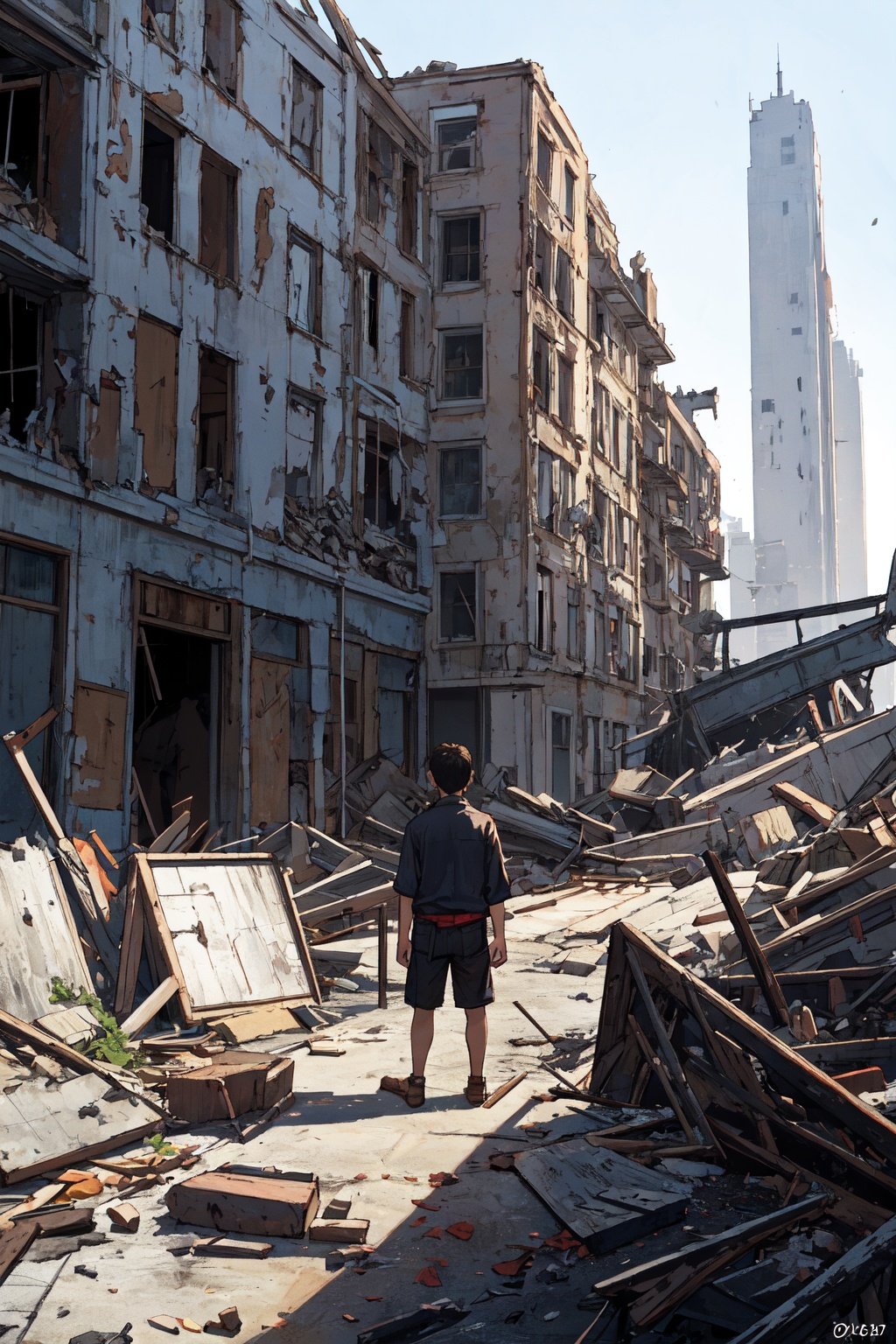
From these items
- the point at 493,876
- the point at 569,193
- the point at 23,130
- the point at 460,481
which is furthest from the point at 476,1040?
the point at 569,193

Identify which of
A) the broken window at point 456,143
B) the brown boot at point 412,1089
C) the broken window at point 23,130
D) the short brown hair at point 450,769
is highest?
the broken window at point 456,143

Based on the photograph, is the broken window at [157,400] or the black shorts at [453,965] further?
the broken window at [157,400]

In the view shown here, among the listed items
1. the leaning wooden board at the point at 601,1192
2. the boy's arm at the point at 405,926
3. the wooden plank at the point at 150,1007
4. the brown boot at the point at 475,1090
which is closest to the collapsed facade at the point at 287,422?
the wooden plank at the point at 150,1007

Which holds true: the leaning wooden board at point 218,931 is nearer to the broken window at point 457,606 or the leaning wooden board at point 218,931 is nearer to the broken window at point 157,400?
the broken window at point 157,400

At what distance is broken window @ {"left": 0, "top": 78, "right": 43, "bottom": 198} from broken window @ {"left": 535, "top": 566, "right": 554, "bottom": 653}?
1543 centimetres

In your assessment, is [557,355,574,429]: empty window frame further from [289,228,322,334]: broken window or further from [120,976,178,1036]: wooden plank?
[120,976,178,1036]: wooden plank

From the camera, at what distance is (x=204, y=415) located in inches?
771

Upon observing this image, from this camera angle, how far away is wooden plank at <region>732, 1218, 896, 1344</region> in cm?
307

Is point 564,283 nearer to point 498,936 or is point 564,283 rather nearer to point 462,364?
point 462,364

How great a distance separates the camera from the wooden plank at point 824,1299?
307 cm

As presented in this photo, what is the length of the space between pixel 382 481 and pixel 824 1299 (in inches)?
915

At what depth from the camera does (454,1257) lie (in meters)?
4.49

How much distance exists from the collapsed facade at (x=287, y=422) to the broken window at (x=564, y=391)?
0.32ft

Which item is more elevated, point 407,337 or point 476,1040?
point 407,337
